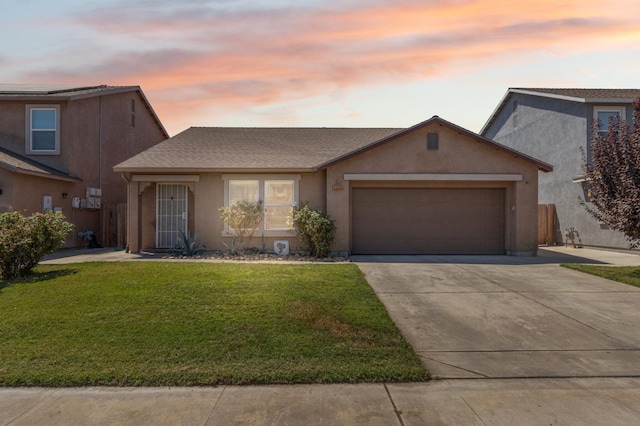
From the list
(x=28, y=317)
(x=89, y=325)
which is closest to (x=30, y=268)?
(x=28, y=317)

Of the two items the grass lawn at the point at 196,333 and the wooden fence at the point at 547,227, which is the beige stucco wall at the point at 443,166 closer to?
the grass lawn at the point at 196,333

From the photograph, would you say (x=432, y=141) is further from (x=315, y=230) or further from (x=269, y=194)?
(x=269, y=194)

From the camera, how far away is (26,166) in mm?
14344

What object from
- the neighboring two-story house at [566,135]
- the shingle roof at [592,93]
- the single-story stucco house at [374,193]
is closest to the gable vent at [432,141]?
the single-story stucco house at [374,193]

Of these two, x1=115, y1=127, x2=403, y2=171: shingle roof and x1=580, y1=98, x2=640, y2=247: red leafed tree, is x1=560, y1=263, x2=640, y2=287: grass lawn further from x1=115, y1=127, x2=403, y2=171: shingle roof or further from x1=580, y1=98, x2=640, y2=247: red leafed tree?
x1=115, y1=127, x2=403, y2=171: shingle roof

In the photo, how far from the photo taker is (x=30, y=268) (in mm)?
9383

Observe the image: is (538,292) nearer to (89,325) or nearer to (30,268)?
(89,325)

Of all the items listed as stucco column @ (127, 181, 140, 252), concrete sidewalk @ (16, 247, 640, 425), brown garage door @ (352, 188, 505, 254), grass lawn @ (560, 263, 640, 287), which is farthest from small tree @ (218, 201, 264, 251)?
grass lawn @ (560, 263, 640, 287)

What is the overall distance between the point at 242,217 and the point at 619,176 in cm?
1081

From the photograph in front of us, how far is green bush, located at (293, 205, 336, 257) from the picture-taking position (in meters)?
12.5

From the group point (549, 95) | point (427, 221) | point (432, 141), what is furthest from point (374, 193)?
point (549, 95)

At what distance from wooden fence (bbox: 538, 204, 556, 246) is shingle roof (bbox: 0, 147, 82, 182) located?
2108 centimetres

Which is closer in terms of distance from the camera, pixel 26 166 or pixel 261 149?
pixel 26 166

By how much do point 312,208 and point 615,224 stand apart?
8.70 metres
